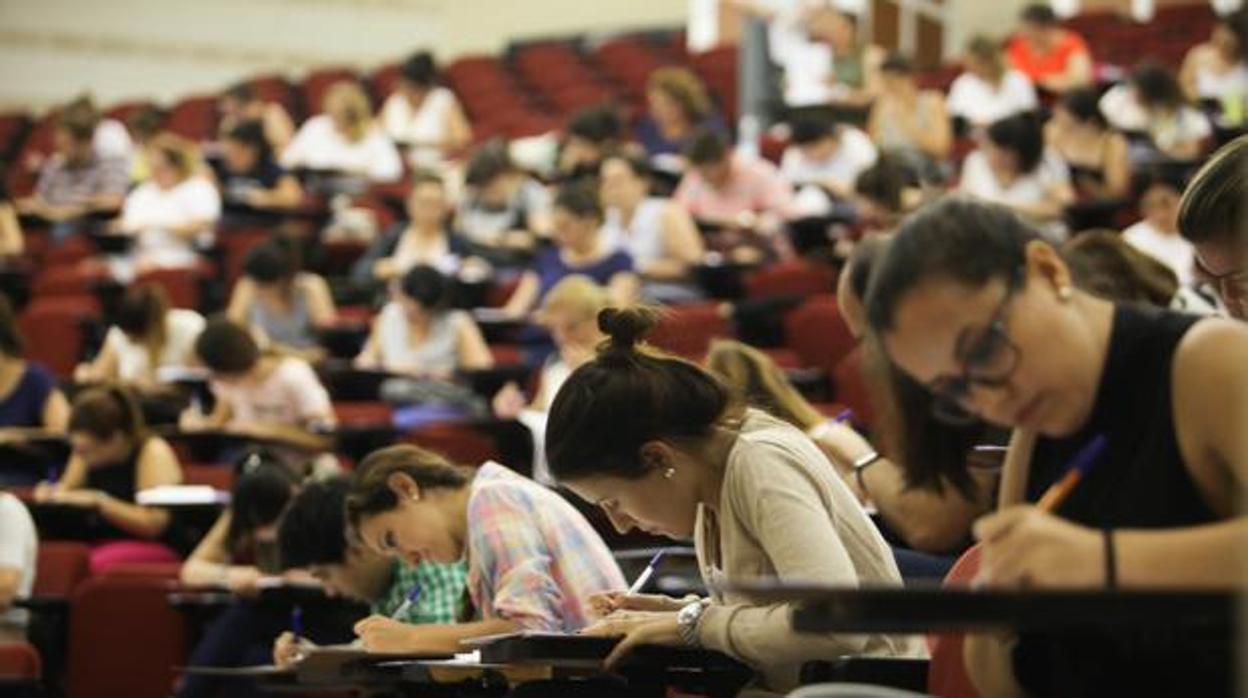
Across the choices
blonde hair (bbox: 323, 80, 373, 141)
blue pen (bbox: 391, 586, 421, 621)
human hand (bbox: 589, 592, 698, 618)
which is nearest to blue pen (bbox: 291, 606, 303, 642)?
blue pen (bbox: 391, 586, 421, 621)

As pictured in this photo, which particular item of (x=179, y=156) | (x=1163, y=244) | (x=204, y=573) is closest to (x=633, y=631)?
(x=204, y=573)

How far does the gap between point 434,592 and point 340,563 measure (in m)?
0.29

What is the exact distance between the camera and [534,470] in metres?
6.26

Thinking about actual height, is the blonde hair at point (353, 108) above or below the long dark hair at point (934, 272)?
below

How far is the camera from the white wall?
649 inches

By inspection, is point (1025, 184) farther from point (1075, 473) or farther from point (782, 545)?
point (1075, 473)

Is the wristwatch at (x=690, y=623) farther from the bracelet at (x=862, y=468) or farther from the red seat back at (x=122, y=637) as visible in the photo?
the red seat back at (x=122, y=637)

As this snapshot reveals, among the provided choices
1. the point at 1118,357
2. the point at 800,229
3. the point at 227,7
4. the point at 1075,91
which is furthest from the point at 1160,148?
the point at 227,7

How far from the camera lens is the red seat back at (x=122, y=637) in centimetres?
557

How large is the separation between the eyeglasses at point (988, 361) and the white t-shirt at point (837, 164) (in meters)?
7.47

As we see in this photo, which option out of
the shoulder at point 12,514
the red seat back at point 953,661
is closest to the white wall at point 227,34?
the shoulder at point 12,514

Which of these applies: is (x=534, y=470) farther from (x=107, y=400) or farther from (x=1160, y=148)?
(x=1160, y=148)

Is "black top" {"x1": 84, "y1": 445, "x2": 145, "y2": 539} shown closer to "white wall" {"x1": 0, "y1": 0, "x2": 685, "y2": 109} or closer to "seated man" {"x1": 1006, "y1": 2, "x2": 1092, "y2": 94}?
"seated man" {"x1": 1006, "y1": 2, "x2": 1092, "y2": 94}

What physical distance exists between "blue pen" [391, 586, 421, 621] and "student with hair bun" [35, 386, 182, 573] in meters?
2.33
